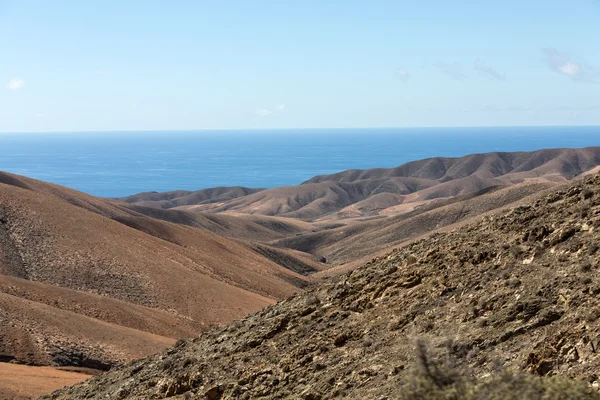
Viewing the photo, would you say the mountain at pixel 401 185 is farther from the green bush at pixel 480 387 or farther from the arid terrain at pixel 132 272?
the green bush at pixel 480 387

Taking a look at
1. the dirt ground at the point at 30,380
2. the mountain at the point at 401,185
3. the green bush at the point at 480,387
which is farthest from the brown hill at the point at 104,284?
the mountain at the point at 401,185

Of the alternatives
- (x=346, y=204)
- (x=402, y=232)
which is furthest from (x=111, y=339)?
(x=346, y=204)

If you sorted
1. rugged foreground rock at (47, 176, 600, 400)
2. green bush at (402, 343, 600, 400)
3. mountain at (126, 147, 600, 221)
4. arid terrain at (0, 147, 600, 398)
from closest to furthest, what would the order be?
green bush at (402, 343, 600, 400)
rugged foreground rock at (47, 176, 600, 400)
arid terrain at (0, 147, 600, 398)
mountain at (126, 147, 600, 221)

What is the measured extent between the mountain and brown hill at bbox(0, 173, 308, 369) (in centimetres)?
7355

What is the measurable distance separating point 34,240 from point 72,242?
6.74 feet

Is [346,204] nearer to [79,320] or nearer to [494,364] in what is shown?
[79,320]

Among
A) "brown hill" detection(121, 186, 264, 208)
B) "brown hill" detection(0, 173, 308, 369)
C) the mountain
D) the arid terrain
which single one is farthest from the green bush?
"brown hill" detection(121, 186, 264, 208)

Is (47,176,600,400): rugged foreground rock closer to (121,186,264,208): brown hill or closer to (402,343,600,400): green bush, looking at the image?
(402,343,600,400): green bush

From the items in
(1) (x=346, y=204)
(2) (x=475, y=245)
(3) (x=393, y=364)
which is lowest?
(1) (x=346, y=204)

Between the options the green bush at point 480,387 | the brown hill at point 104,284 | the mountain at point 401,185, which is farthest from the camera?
the mountain at point 401,185

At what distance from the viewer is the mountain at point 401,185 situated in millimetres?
129625

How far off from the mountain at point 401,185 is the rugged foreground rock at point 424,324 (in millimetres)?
99710

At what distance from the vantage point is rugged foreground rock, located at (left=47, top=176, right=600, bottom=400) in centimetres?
962

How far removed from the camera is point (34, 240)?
3759 centimetres
